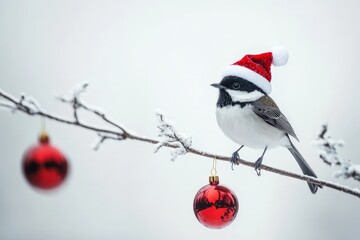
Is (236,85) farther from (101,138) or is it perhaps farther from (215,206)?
(101,138)

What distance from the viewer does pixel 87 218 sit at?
7.93 meters

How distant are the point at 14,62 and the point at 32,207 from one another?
3.91 metres

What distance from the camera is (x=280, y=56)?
77.6 inches

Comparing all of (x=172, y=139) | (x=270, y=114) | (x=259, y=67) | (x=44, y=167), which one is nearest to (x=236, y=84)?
(x=259, y=67)

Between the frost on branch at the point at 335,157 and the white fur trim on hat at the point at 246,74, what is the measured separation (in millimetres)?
652

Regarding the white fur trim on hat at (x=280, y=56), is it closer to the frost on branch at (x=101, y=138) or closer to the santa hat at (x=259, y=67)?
the santa hat at (x=259, y=67)

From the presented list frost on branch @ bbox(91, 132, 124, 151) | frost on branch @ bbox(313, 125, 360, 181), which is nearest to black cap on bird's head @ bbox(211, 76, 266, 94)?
frost on branch @ bbox(91, 132, 124, 151)

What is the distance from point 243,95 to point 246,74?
0.39 feet

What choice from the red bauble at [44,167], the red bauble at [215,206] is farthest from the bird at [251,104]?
the red bauble at [44,167]

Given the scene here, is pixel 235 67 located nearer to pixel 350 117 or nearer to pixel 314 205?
pixel 314 205

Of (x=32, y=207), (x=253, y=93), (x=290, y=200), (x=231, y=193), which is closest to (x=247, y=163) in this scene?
(x=231, y=193)

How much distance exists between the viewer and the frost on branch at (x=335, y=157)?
4.50 ft

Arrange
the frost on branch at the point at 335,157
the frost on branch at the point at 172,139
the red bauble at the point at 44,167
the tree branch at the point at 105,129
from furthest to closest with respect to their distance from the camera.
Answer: the red bauble at the point at 44,167 → the frost on branch at the point at 172,139 → the tree branch at the point at 105,129 → the frost on branch at the point at 335,157

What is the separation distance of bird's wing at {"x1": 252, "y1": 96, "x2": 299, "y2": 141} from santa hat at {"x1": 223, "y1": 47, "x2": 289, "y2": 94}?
0.11 metres
